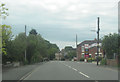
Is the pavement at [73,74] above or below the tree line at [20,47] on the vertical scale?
below

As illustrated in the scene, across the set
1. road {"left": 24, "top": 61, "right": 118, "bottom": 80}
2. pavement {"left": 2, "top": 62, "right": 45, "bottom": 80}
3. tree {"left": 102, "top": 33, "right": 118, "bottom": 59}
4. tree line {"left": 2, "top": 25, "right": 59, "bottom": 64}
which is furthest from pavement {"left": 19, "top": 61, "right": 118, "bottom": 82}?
tree {"left": 102, "top": 33, "right": 118, "bottom": 59}

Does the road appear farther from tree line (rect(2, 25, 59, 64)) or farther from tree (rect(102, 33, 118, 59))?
tree (rect(102, 33, 118, 59))

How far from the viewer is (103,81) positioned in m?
13.5

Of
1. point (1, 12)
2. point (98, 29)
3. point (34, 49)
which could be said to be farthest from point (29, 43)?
point (1, 12)

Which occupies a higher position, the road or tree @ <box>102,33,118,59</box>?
tree @ <box>102,33,118,59</box>

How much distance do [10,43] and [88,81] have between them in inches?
650

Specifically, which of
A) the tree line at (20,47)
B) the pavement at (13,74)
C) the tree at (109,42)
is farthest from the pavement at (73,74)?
the tree at (109,42)

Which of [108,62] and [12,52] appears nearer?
[12,52]

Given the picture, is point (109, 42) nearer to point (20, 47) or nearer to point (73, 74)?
point (20, 47)

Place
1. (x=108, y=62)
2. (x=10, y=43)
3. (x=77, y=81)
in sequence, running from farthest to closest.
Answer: (x=108, y=62) → (x=10, y=43) → (x=77, y=81)

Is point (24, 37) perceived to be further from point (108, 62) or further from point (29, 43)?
point (108, 62)

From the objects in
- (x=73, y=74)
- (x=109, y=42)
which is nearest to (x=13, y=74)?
(x=73, y=74)

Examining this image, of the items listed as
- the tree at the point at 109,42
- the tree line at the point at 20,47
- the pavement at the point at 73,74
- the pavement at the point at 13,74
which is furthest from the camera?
the tree at the point at 109,42

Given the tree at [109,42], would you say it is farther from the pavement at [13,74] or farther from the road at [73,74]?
the pavement at [13,74]
